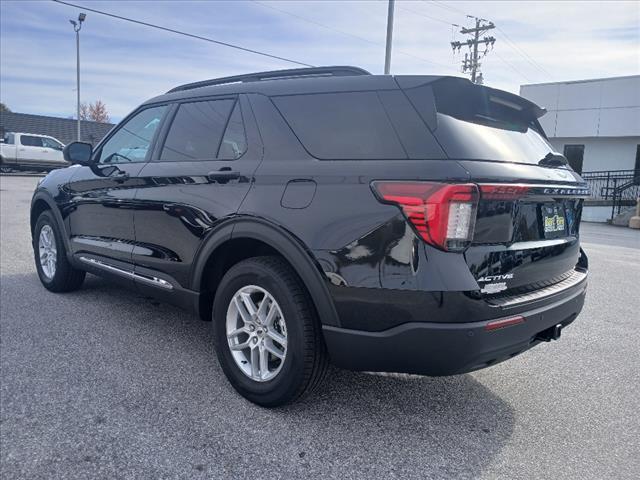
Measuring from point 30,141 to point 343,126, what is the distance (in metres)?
29.3

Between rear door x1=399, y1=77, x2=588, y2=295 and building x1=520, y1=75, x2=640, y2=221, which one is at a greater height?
building x1=520, y1=75, x2=640, y2=221

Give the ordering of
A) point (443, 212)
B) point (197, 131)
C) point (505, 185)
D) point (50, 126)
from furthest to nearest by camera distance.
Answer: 1. point (50, 126)
2. point (197, 131)
3. point (505, 185)
4. point (443, 212)

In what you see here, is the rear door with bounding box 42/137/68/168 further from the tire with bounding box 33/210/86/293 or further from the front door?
the front door

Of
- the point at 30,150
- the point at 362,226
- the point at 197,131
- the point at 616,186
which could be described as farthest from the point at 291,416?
the point at 30,150

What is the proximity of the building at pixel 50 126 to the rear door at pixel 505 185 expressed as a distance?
37911mm

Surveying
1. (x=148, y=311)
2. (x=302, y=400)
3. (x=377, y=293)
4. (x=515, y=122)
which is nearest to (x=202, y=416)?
(x=302, y=400)

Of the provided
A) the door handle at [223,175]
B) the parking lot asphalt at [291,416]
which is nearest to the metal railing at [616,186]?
the parking lot asphalt at [291,416]

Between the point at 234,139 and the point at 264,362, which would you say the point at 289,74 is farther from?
the point at 264,362

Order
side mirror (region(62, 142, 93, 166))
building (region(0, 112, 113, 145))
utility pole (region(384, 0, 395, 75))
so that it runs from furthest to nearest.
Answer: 1. building (region(0, 112, 113, 145))
2. utility pole (region(384, 0, 395, 75))
3. side mirror (region(62, 142, 93, 166))

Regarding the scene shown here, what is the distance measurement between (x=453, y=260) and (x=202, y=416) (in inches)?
64.9

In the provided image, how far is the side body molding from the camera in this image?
8.60 feet

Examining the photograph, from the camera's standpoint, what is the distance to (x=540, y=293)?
8.99 feet

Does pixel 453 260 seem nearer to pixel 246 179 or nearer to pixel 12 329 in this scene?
pixel 246 179

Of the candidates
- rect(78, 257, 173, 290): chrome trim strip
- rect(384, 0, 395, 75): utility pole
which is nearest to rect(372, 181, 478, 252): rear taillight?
rect(78, 257, 173, 290): chrome trim strip
